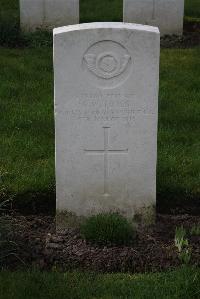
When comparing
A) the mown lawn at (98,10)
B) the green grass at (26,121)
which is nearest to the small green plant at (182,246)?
the green grass at (26,121)

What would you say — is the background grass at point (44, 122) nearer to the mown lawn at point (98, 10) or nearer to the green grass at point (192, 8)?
the mown lawn at point (98, 10)

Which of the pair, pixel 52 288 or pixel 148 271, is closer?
pixel 52 288

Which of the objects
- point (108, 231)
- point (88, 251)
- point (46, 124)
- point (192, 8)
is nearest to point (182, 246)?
point (108, 231)

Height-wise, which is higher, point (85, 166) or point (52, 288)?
point (85, 166)

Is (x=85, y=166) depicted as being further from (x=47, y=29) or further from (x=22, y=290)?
(x=47, y=29)

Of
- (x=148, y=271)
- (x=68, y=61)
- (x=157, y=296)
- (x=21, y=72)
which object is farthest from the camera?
(x=21, y=72)

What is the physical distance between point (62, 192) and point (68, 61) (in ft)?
3.00

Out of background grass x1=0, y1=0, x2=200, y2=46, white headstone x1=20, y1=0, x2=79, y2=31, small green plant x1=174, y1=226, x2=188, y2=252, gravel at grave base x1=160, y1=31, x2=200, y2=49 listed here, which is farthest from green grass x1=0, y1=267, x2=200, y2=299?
white headstone x1=20, y1=0, x2=79, y2=31

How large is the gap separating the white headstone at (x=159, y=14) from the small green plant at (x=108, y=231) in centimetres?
646

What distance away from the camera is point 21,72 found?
871 cm

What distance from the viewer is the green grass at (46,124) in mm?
5715

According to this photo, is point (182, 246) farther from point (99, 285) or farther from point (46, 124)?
point (46, 124)

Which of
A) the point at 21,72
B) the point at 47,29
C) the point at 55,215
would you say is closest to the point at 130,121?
the point at 55,215

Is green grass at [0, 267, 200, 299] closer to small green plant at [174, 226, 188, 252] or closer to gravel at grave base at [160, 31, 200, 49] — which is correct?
small green plant at [174, 226, 188, 252]
